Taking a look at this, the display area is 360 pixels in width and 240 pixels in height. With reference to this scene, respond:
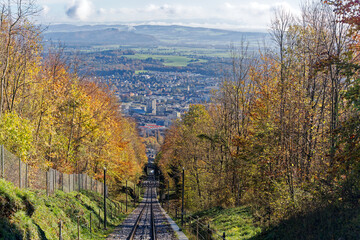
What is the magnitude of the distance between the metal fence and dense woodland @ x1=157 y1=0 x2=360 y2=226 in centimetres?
1156

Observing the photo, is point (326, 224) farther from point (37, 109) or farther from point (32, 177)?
point (37, 109)

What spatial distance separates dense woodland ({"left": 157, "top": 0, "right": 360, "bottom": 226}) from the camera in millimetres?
11477

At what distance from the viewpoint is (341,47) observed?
57.3 feet

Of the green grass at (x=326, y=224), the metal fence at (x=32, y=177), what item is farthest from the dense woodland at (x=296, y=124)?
the metal fence at (x=32, y=177)

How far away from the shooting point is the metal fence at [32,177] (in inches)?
636

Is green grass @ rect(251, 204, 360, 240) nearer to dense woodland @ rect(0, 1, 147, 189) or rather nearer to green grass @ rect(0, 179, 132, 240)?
green grass @ rect(0, 179, 132, 240)

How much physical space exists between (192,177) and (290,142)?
2656cm

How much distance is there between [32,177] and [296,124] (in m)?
14.0

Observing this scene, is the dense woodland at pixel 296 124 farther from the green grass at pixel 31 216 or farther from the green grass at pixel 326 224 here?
the green grass at pixel 31 216

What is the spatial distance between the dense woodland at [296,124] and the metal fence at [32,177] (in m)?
11.6

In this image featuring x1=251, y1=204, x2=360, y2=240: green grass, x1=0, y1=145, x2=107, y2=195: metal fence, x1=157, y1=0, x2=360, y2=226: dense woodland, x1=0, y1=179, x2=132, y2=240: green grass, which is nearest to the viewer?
x1=251, y1=204, x2=360, y2=240: green grass

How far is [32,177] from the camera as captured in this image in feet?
65.9

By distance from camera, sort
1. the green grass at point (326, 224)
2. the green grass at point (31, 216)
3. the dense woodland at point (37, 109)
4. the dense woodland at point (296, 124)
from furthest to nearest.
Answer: the dense woodland at point (37, 109), the green grass at point (31, 216), the dense woodland at point (296, 124), the green grass at point (326, 224)

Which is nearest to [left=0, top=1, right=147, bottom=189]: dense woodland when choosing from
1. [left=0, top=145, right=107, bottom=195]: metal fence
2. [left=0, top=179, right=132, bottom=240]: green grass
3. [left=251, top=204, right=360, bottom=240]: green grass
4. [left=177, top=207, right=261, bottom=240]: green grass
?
[left=0, top=145, right=107, bottom=195]: metal fence
